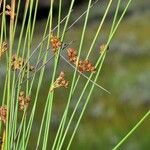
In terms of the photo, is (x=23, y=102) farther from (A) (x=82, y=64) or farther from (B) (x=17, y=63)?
(A) (x=82, y=64)

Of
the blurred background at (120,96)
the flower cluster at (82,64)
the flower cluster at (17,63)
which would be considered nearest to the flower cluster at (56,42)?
the flower cluster at (82,64)

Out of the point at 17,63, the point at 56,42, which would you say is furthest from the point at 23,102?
the point at 56,42

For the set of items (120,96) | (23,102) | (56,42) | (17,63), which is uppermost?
(56,42)

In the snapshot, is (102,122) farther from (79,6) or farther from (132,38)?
→ (79,6)

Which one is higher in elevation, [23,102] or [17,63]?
[17,63]

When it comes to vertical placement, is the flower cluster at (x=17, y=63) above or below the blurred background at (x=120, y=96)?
above

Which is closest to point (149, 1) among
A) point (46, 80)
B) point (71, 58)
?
point (46, 80)

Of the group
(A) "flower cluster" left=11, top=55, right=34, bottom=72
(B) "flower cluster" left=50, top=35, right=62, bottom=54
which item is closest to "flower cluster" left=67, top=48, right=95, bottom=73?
(B) "flower cluster" left=50, top=35, right=62, bottom=54

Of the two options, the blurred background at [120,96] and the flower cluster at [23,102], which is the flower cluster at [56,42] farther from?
the blurred background at [120,96]
